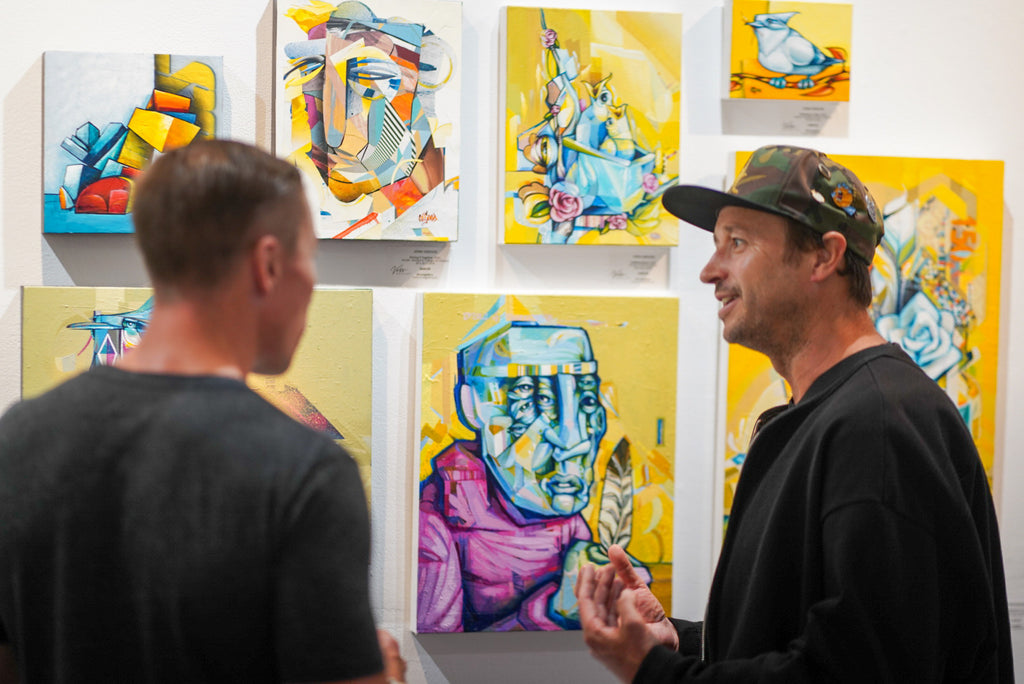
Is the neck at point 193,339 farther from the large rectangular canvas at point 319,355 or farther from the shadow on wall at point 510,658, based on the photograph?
the shadow on wall at point 510,658

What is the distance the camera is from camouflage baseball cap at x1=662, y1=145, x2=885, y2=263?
1.45 m

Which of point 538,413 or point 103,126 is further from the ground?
point 103,126

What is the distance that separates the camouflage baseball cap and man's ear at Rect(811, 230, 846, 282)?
0.01 metres

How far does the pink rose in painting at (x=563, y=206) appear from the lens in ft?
6.76

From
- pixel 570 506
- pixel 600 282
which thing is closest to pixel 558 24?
pixel 600 282

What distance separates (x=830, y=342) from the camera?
1.45 metres

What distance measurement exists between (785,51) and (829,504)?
4.04 ft

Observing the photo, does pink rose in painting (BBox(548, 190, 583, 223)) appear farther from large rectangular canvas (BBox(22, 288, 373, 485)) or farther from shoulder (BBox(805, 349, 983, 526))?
shoulder (BBox(805, 349, 983, 526))

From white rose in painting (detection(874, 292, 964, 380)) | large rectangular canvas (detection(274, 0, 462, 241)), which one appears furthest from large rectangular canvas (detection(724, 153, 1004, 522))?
large rectangular canvas (detection(274, 0, 462, 241))

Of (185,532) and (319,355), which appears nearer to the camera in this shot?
(185,532)

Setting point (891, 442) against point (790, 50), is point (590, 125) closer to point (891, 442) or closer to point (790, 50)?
point (790, 50)

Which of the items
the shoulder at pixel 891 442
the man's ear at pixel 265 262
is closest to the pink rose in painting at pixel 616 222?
the shoulder at pixel 891 442

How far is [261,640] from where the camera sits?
2.89 feet

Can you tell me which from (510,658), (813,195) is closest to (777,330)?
(813,195)
